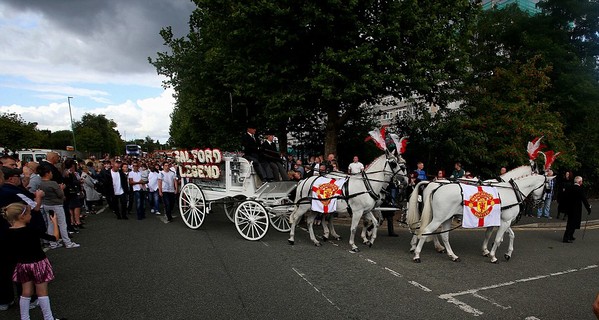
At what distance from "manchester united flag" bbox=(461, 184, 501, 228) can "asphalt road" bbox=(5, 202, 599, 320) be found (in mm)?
841

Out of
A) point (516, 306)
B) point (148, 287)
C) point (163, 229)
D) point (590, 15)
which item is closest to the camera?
point (516, 306)

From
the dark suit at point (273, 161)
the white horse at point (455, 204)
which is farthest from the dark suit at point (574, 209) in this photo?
the dark suit at point (273, 161)

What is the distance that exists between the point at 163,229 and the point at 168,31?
16820 mm

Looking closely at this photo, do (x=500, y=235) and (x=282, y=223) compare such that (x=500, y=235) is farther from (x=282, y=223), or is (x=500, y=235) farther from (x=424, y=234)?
(x=282, y=223)

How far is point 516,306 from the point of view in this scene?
471 cm

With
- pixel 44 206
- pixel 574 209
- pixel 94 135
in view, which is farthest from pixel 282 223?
pixel 94 135

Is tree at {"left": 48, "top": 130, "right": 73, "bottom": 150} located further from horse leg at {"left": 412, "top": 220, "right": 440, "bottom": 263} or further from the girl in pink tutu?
horse leg at {"left": 412, "top": 220, "right": 440, "bottom": 263}

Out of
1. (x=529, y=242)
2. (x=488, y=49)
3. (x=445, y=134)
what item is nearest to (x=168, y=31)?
(x=445, y=134)

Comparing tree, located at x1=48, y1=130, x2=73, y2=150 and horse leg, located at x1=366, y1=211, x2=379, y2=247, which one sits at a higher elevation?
tree, located at x1=48, y1=130, x2=73, y2=150

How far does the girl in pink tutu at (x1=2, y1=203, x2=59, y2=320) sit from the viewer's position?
392 centimetres

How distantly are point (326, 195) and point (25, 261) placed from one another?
526cm

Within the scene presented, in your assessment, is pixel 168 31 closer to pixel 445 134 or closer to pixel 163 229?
pixel 163 229

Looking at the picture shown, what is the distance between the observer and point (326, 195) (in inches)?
295

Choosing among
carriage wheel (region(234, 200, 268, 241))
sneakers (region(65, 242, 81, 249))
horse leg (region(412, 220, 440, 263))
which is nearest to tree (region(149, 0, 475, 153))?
carriage wheel (region(234, 200, 268, 241))
